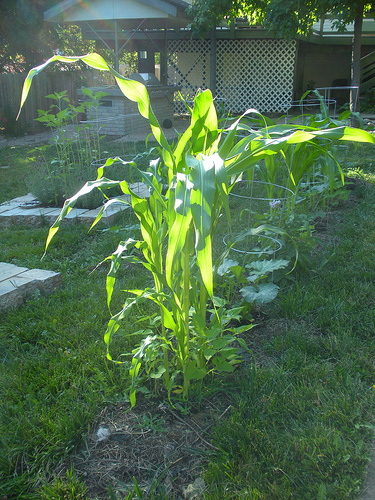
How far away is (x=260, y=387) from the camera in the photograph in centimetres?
174

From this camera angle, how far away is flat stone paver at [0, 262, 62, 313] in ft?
8.02

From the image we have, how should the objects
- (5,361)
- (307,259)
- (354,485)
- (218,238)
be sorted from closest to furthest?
(354,485) < (5,361) < (307,259) < (218,238)

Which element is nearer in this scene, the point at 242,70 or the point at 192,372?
the point at 192,372

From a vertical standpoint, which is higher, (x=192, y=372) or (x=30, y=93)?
(x=30, y=93)

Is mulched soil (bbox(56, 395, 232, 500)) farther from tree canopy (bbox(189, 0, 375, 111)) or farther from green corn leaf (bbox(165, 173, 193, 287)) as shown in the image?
tree canopy (bbox(189, 0, 375, 111))

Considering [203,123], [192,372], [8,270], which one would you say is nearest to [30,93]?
[8,270]

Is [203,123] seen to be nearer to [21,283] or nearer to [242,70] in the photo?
[21,283]

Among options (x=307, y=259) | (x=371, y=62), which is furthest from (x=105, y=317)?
(x=371, y=62)

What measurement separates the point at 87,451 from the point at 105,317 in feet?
2.88

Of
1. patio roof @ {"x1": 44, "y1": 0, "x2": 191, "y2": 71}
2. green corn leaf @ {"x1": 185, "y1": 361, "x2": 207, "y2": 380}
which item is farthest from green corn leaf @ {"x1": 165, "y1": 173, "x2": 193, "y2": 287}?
patio roof @ {"x1": 44, "y1": 0, "x2": 191, "y2": 71}

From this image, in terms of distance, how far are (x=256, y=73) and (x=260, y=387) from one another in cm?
1278

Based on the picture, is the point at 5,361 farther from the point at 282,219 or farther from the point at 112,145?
the point at 112,145

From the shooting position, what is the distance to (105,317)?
2.30 metres

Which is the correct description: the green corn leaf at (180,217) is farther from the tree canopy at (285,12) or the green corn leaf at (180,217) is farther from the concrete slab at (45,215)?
the tree canopy at (285,12)
